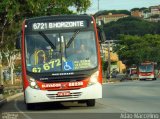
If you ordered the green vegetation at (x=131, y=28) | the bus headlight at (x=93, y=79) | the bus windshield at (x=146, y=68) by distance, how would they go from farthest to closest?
the green vegetation at (x=131, y=28) → the bus windshield at (x=146, y=68) → the bus headlight at (x=93, y=79)

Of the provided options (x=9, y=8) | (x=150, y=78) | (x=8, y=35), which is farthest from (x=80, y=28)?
(x=150, y=78)

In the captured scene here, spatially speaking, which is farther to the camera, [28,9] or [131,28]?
[131,28]

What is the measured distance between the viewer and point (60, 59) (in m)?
18.8

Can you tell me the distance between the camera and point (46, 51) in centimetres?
1894

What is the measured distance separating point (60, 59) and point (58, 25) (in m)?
1.30

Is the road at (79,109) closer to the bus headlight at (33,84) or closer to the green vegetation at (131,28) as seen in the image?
the bus headlight at (33,84)

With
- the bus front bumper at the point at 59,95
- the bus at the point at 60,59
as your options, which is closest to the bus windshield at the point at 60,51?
the bus at the point at 60,59

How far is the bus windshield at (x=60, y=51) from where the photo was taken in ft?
61.7

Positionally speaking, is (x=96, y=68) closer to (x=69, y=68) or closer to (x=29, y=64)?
(x=69, y=68)

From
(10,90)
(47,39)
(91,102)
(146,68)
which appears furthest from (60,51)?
(146,68)

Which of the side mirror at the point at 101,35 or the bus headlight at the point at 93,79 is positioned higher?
the side mirror at the point at 101,35

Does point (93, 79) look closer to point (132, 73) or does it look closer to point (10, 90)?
point (10, 90)

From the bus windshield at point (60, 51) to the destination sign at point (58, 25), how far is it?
0.23 metres

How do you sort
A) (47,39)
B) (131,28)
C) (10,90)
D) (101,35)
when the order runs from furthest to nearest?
1. (131,28)
2. (10,90)
3. (101,35)
4. (47,39)
